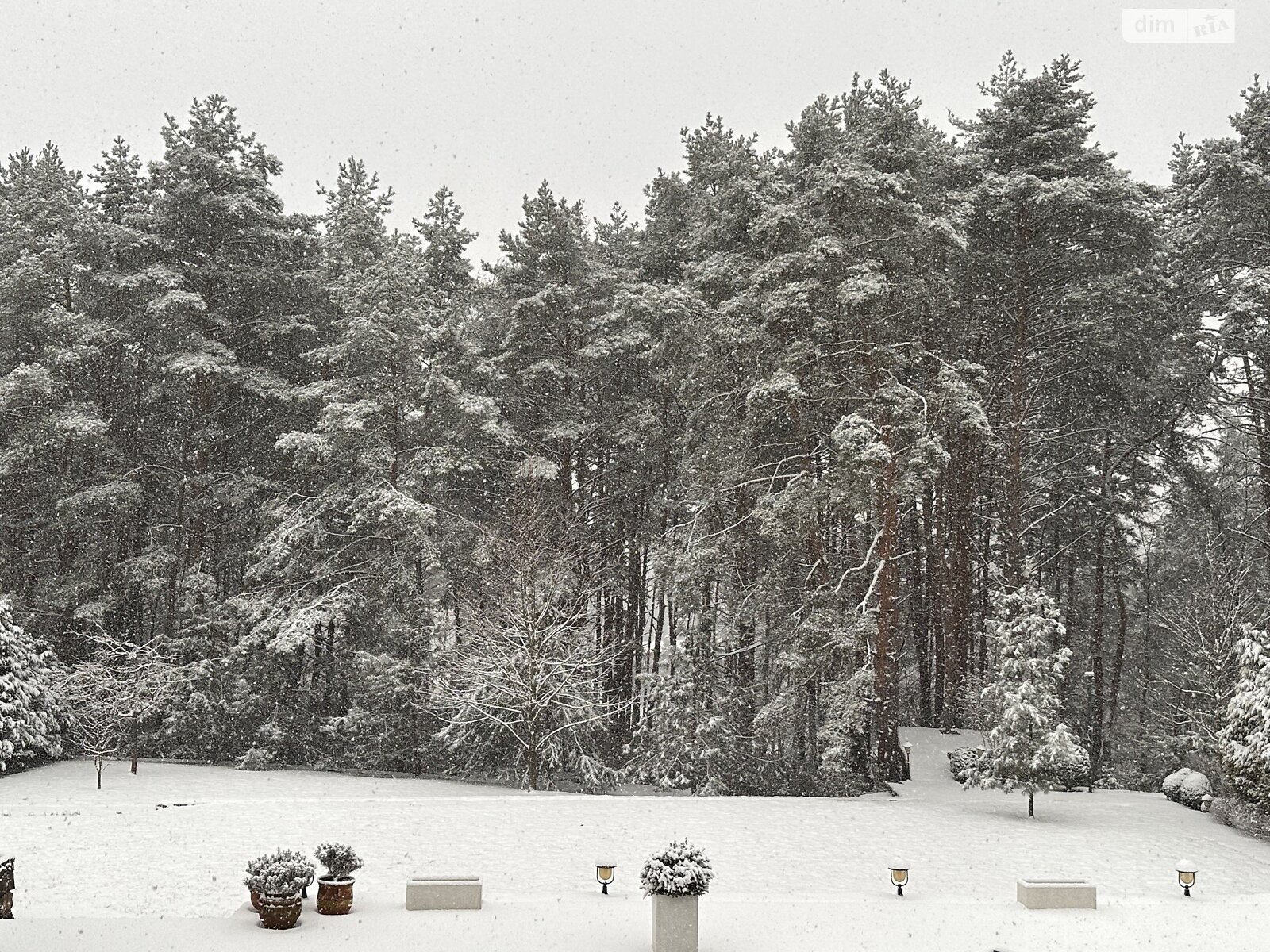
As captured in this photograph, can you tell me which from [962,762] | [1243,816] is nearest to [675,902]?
[1243,816]

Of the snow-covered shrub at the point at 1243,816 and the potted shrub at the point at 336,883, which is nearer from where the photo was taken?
the potted shrub at the point at 336,883

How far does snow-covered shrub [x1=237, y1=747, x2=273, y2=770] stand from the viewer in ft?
75.3

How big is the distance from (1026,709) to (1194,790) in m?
4.92

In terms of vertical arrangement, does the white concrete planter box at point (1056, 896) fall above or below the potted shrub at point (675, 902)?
below

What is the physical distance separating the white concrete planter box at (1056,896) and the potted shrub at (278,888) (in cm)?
781

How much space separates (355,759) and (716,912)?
609 inches

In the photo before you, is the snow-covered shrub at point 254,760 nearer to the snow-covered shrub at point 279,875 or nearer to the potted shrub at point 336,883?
the potted shrub at point 336,883

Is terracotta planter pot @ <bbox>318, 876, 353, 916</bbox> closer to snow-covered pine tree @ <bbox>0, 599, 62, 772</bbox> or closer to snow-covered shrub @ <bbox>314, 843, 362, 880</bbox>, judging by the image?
snow-covered shrub @ <bbox>314, 843, 362, 880</bbox>

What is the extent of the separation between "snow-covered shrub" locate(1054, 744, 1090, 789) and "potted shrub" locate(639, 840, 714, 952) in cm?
1082

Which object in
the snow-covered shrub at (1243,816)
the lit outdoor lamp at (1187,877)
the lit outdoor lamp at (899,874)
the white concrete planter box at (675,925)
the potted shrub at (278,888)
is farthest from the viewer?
the snow-covered shrub at (1243,816)

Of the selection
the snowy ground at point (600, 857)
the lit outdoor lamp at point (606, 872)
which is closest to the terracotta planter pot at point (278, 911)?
the snowy ground at point (600, 857)

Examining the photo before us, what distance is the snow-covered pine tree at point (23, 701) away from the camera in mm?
20375

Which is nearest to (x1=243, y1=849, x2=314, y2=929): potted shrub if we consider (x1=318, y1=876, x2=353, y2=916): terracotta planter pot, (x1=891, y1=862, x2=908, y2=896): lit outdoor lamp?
(x1=318, y1=876, x2=353, y2=916): terracotta planter pot

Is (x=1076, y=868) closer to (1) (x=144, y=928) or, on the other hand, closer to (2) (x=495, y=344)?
(1) (x=144, y=928)
